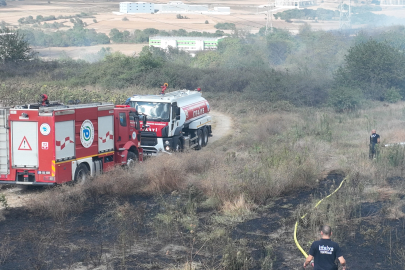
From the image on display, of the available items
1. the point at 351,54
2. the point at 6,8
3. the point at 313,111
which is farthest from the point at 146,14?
the point at 313,111

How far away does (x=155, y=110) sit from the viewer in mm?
21234

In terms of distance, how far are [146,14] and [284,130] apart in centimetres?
11240

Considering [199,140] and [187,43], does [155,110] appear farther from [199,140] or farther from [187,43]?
[187,43]

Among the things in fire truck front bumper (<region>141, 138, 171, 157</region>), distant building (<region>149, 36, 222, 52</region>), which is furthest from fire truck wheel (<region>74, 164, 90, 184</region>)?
distant building (<region>149, 36, 222, 52</region>)

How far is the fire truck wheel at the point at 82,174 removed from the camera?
15.3m

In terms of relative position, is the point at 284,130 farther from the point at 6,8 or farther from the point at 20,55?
the point at 6,8

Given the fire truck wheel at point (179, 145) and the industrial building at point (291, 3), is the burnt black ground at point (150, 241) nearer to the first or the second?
the fire truck wheel at point (179, 145)

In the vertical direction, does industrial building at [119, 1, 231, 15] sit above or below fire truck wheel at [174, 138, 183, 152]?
above

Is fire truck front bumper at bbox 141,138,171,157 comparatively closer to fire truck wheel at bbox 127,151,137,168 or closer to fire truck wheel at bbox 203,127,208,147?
fire truck wheel at bbox 127,151,137,168

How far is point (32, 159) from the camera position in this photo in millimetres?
14539

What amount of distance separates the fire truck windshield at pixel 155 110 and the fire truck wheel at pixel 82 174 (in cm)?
578

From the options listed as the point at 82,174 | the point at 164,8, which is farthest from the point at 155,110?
the point at 164,8

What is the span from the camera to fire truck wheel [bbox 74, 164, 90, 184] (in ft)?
50.1

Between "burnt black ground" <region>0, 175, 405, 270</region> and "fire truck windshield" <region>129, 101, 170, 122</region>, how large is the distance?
7.56 m
